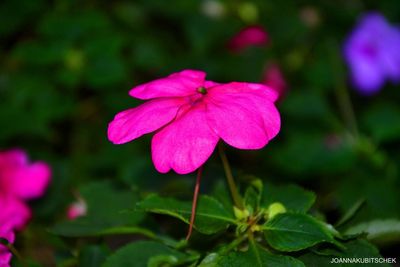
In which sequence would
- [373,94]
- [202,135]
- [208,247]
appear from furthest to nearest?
[373,94], [208,247], [202,135]

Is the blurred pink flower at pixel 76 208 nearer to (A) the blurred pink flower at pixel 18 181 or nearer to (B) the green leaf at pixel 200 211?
(A) the blurred pink flower at pixel 18 181

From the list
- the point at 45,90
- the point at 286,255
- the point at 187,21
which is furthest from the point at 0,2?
the point at 286,255

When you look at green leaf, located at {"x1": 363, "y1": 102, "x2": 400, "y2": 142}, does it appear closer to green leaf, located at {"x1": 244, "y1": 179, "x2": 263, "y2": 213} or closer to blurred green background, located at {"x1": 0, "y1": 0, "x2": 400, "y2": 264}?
blurred green background, located at {"x1": 0, "y1": 0, "x2": 400, "y2": 264}

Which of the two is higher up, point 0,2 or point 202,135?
point 0,2

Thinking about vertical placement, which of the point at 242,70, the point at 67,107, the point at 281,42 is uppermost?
the point at 281,42

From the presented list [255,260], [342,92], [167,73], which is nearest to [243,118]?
[255,260]

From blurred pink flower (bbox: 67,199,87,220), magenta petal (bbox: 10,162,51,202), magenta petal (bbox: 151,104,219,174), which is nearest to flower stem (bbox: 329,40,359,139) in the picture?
blurred pink flower (bbox: 67,199,87,220)

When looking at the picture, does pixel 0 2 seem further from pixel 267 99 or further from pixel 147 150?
pixel 267 99
